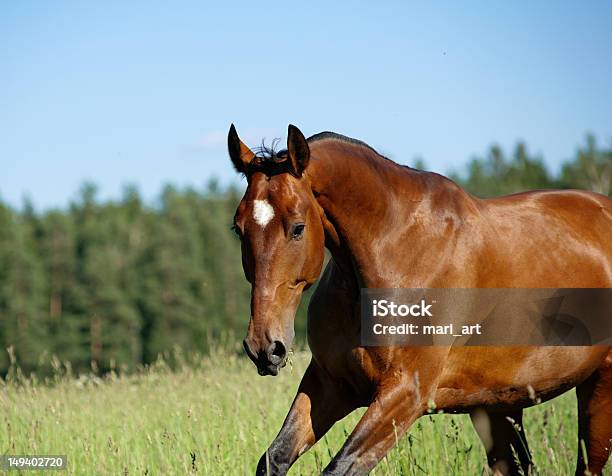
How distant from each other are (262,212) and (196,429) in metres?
3.36

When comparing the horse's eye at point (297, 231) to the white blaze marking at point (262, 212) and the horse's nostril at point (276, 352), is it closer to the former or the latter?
the white blaze marking at point (262, 212)

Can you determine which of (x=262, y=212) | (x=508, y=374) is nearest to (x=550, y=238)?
(x=508, y=374)

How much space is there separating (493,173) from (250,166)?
9074 cm

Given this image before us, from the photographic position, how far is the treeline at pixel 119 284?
55656 millimetres

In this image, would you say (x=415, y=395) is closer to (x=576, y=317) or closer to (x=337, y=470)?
(x=337, y=470)

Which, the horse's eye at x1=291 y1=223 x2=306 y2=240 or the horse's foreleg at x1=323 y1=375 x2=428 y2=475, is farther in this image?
the horse's foreleg at x1=323 y1=375 x2=428 y2=475

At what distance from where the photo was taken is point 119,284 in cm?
6244

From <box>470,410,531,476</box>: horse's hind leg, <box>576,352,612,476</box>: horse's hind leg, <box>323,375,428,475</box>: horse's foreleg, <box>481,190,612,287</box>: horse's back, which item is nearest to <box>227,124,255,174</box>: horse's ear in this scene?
<box>323,375,428,475</box>: horse's foreleg

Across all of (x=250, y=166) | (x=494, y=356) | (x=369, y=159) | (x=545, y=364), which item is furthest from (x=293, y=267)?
(x=545, y=364)

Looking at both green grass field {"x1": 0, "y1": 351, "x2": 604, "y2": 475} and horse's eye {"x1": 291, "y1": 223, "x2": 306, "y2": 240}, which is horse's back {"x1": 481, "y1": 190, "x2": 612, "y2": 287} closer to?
green grass field {"x1": 0, "y1": 351, "x2": 604, "y2": 475}

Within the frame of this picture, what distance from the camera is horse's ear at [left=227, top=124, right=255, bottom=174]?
15.2ft

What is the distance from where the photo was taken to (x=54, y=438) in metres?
6.88

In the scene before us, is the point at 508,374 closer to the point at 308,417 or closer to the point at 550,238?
the point at 550,238

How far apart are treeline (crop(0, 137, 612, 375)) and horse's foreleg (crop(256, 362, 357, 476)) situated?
4556 centimetres
